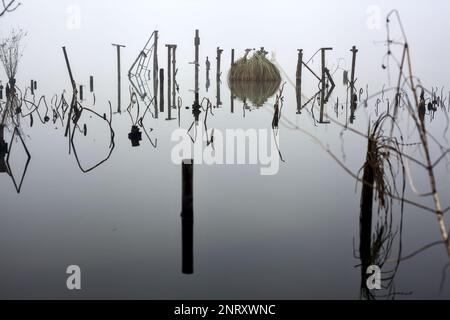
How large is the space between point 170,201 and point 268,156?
450 millimetres

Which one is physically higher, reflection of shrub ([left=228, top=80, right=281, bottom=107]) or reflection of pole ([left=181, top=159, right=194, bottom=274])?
reflection of shrub ([left=228, top=80, right=281, bottom=107])

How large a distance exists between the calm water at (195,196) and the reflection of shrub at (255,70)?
4 centimetres

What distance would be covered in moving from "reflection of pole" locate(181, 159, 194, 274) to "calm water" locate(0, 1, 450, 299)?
0.07ft

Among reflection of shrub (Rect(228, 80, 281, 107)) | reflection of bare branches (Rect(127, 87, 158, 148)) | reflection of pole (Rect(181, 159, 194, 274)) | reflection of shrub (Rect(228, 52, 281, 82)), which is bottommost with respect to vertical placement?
reflection of pole (Rect(181, 159, 194, 274))

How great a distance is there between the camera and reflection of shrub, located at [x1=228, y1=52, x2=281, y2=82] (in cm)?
175

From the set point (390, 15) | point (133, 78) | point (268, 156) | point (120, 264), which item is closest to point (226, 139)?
point (268, 156)

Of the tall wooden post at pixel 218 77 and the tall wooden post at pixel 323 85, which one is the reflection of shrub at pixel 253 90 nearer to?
the tall wooden post at pixel 218 77

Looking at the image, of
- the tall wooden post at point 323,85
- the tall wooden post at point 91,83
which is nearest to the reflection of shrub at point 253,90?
the tall wooden post at point 323,85

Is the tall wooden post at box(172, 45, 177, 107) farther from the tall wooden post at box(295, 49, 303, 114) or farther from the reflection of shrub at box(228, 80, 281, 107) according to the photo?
the tall wooden post at box(295, 49, 303, 114)

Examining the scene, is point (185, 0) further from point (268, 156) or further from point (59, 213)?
point (59, 213)

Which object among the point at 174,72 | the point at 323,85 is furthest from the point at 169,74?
the point at 323,85

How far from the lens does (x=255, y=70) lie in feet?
5.74

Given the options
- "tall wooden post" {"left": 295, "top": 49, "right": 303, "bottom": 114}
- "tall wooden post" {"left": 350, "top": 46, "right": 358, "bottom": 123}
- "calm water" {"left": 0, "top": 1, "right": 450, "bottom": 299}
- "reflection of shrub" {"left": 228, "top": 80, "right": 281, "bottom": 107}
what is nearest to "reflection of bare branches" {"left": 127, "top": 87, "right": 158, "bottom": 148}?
"calm water" {"left": 0, "top": 1, "right": 450, "bottom": 299}

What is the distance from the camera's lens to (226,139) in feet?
5.87
